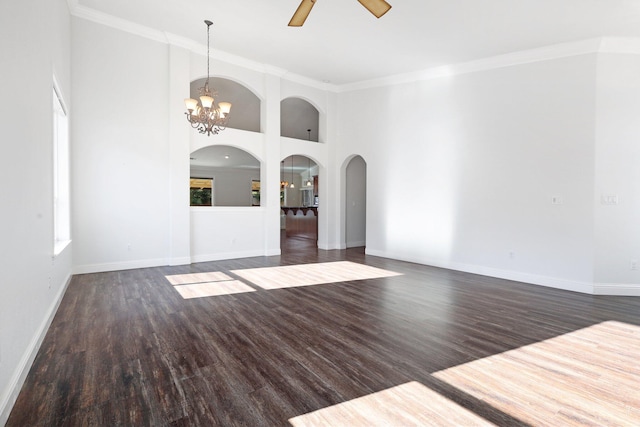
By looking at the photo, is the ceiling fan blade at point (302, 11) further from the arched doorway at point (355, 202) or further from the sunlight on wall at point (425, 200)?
the arched doorway at point (355, 202)

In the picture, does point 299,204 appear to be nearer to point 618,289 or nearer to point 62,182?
point 62,182

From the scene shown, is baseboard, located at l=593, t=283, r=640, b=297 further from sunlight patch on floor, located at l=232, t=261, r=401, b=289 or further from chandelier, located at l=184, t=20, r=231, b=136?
chandelier, located at l=184, t=20, r=231, b=136

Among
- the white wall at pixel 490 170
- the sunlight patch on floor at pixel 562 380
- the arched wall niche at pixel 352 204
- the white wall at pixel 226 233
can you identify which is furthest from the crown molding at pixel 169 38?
the sunlight patch on floor at pixel 562 380

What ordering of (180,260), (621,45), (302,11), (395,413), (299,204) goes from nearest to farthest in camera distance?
(395,413) < (302,11) < (621,45) < (180,260) < (299,204)

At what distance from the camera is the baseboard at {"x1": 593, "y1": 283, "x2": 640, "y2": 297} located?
4539 mm

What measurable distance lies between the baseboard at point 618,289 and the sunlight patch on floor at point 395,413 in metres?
4.06

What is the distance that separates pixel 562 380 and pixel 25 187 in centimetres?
396

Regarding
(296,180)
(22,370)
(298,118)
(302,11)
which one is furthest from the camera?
(296,180)

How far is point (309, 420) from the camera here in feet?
5.82

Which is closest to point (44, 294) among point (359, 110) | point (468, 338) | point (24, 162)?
point (24, 162)

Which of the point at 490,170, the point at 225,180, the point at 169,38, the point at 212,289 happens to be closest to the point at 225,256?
the point at 212,289

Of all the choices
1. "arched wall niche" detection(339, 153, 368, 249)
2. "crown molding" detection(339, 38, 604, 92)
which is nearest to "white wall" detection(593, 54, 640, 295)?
"crown molding" detection(339, 38, 604, 92)

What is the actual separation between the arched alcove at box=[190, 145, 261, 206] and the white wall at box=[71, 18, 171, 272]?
796 centimetres

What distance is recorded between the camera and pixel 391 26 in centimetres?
486
